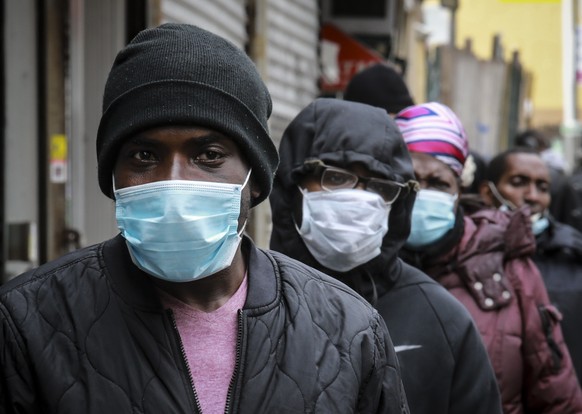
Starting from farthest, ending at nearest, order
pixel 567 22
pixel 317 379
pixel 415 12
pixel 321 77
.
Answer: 1. pixel 567 22
2. pixel 415 12
3. pixel 321 77
4. pixel 317 379

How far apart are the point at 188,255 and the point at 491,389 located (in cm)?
144

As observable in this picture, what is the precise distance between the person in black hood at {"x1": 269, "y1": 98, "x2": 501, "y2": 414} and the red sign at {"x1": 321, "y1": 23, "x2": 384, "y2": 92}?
23.0 ft

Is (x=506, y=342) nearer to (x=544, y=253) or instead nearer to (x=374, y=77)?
(x=544, y=253)

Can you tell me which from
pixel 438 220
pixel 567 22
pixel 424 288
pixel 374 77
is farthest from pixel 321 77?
pixel 567 22

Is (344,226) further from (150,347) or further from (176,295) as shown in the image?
(150,347)

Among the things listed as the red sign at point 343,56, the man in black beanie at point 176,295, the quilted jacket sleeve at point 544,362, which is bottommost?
Answer: the quilted jacket sleeve at point 544,362

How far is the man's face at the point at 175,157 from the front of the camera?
2.38 meters

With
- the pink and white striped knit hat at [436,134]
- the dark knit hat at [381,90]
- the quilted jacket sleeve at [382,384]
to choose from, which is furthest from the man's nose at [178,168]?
the dark knit hat at [381,90]

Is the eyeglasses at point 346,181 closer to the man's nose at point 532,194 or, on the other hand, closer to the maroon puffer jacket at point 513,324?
the maroon puffer jacket at point 513,324

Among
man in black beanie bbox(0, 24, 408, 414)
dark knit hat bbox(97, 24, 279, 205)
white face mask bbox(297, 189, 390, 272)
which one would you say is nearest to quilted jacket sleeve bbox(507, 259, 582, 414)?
white face mask bbox(297, 189, 390, 272)

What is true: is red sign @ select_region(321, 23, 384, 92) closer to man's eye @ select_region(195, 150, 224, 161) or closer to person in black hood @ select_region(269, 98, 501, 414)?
person in black hood @ select_region(269, 98, 501, 414)

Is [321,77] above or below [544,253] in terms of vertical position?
above

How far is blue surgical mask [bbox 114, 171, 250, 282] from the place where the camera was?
236cm

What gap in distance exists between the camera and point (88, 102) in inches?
262
